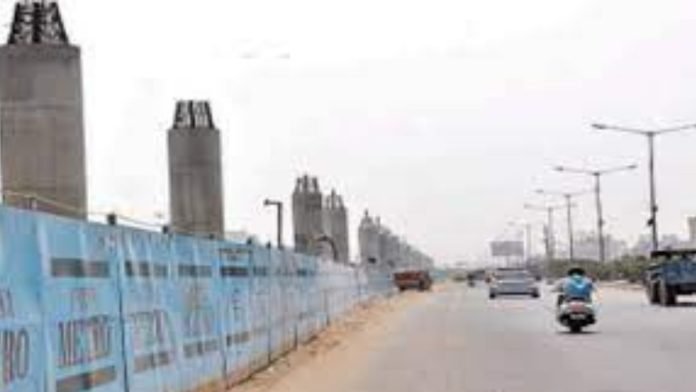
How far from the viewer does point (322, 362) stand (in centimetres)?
2952

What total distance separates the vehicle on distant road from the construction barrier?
54680mm

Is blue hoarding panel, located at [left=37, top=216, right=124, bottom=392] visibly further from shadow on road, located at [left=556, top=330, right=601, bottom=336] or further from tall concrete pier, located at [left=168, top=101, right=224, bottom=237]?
tall concrete pier, located at [left=168, top=101, right=224, bottom=237]

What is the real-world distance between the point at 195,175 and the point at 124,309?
27.4 metres

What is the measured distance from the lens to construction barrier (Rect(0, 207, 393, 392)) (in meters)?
11.8

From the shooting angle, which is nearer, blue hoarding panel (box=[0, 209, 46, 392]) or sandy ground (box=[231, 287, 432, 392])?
blue hoarding panel (box=[0, 209, 46, 392])

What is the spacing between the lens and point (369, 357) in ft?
99.6

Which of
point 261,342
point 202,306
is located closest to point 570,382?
point 202,306

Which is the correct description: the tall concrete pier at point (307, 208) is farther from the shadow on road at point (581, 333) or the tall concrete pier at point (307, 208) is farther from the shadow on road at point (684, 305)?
the shadow on road at point (581, 333)

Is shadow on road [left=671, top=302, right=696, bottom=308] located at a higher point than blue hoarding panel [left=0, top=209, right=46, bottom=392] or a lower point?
lower

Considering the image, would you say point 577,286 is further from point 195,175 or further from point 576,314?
point 195,175

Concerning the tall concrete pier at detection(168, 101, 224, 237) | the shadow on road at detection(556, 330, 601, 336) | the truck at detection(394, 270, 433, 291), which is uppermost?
the tall concrete pier at detection(168, 101, 224, 237)

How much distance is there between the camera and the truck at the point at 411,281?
12838 centimetres

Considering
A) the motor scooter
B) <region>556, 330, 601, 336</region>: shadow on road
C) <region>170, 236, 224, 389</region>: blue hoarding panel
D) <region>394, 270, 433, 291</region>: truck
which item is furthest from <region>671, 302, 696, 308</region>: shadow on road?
<region>394, 270, 433, 291</region>: truck

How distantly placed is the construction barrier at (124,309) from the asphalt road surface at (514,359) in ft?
5.47
